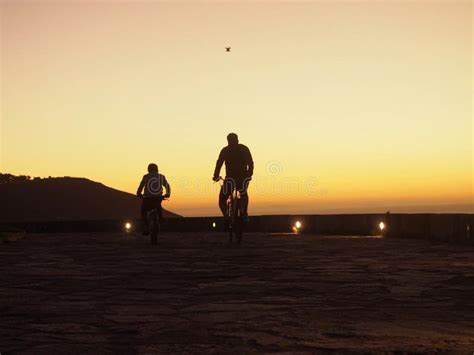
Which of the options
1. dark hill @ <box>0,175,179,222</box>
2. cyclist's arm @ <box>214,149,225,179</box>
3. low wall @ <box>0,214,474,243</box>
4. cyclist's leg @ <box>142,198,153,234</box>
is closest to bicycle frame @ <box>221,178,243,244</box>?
cyclist's arm @ <box>214,149,225,179</box>

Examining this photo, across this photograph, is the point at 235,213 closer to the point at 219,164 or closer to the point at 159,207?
the point at 219,164

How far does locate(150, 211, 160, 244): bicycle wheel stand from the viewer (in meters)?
14.8

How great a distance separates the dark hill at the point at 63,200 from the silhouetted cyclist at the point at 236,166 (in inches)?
1656

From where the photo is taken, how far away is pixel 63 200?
6178cm

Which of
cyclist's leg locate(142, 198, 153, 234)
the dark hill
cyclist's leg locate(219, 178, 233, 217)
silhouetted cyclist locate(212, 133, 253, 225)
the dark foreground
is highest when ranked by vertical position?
the dark hill

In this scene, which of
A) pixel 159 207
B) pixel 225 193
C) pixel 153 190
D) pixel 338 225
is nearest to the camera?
pixel 225 193

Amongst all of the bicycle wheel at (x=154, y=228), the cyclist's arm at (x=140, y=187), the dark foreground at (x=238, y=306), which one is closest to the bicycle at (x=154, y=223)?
the bicycle wheel at (x=154, y=228)

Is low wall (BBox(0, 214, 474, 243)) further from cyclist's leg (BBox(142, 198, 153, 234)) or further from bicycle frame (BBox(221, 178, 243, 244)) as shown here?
cyclist's leg (BBox(142, 198, 153, 234))

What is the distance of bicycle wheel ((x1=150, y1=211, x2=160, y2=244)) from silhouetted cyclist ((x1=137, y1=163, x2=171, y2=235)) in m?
0.16

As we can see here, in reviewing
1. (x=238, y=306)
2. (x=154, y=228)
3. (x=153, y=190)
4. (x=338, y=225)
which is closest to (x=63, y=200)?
(x=338, y=225)

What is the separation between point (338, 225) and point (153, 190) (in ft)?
21.2

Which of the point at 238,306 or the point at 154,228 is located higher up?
the point at 154,228

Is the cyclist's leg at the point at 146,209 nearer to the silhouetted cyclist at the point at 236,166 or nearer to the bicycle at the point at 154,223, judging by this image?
the bicycle at the point at 154,223

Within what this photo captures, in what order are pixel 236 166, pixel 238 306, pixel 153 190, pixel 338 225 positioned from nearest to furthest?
pixel 238 306 < pixel 236 166 < pixel 153 190 < pixel 338 225
